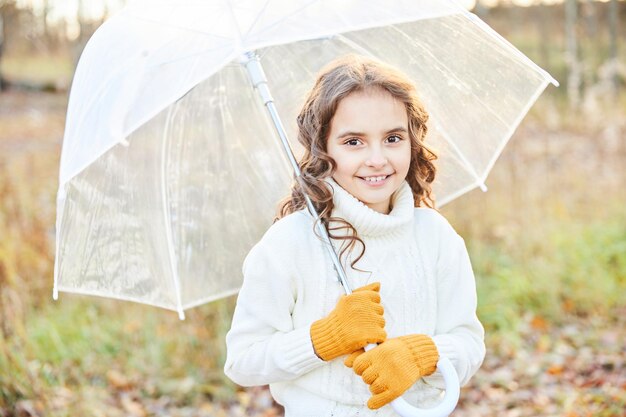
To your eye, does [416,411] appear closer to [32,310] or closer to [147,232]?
[147,232]

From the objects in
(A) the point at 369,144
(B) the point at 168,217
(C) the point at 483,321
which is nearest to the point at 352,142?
(A) the point at 369,144

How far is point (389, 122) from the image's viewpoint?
6.84ft

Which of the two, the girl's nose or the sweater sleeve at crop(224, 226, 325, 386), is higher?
the girl's nose

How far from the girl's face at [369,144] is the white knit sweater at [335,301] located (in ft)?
0.17

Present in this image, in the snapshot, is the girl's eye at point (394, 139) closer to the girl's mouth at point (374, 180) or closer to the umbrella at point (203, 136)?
the girl's mouth at point (374, 180)

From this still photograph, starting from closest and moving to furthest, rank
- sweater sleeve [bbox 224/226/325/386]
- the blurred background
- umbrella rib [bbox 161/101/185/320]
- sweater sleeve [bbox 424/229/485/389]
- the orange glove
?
the orange glove
sweater sleeve [bbox 224/226/325/386]
sweater sleeve [bbox 424/229/485/389]
umbrella rib [bbox 161/101/185/320]
the blurred background

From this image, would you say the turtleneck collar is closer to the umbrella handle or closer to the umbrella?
the umbrella handle

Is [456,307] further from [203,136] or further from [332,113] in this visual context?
[203,136]

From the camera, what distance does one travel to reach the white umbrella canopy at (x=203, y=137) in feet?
7.16

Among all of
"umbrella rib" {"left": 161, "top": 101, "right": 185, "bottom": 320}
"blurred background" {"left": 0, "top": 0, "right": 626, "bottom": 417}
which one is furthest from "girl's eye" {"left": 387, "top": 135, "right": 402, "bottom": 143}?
"blurred background" {"left": 0, "top": 0, "right": 626, "bottom": 417}

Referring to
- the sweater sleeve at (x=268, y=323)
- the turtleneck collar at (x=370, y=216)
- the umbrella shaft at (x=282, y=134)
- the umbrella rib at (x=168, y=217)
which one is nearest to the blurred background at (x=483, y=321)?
the umbrella rib at (x=168, y=217)

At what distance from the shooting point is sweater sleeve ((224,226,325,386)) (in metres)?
2.04

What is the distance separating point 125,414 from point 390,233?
2.60 m

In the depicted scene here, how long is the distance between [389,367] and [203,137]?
3.74 ft
